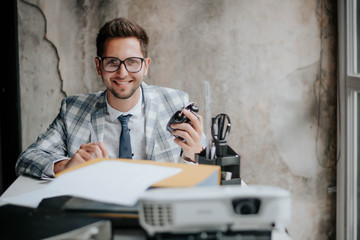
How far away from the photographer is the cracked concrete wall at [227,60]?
2.61 m

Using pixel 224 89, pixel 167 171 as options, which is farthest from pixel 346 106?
pixel 167 171

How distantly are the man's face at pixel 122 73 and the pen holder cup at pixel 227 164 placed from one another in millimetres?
685

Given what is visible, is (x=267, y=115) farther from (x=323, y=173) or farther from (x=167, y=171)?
(x=167, y=171)

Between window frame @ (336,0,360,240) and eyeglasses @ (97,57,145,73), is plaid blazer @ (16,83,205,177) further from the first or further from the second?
window frame @ (336,0,360,240)

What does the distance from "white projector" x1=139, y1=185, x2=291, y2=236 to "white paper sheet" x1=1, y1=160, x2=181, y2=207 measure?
0.11 meters

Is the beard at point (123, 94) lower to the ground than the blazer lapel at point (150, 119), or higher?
higher

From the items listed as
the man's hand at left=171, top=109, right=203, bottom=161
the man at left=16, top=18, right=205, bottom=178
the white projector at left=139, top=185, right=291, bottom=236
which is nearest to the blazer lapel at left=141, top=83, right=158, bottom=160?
the man at left=16, top=18, right=205, bottom=178

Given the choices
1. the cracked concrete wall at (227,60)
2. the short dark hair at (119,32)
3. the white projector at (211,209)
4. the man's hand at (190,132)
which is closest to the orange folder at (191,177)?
the white projector at (211,209)

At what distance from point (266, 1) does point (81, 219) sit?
85.0 inches

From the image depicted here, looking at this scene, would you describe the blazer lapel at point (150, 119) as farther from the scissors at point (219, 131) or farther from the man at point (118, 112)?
the scissors at point (219, 131)

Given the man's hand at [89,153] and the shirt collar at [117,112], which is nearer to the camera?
the man's hand at [89,153]

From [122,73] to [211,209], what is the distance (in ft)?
3.91

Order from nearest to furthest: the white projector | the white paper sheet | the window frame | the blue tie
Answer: the white projector → the white paper sheet → the blue tie → the window frame

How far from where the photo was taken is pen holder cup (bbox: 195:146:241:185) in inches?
49.0
